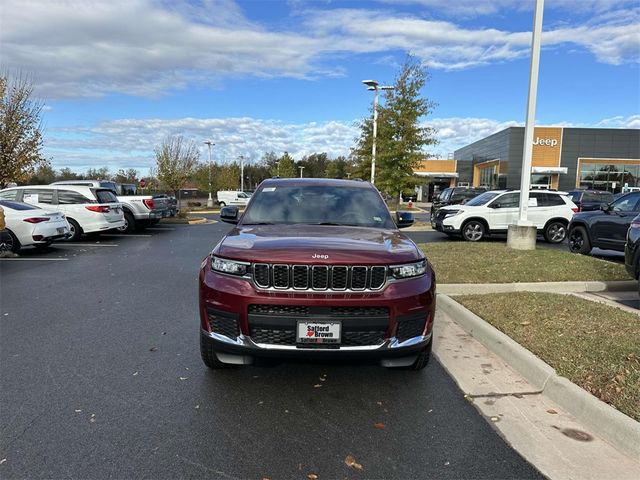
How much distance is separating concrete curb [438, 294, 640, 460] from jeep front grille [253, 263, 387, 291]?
1682 millimetres

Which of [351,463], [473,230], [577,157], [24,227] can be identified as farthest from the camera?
[577,157]

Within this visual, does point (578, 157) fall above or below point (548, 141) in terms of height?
below

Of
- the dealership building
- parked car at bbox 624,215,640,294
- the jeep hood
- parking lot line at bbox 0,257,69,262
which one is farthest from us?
the dealership building

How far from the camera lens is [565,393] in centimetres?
360

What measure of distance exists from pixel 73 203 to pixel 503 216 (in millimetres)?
13442

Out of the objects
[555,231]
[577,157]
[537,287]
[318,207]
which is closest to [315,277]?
[318,207]

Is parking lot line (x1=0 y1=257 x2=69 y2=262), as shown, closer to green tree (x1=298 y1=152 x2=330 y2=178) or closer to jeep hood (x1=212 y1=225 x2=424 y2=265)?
jeep hood (x1=212 y1=225 x2=424 y2=265)

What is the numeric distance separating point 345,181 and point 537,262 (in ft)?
16.6

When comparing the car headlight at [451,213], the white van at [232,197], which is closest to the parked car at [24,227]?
the car headlight at [451,213]

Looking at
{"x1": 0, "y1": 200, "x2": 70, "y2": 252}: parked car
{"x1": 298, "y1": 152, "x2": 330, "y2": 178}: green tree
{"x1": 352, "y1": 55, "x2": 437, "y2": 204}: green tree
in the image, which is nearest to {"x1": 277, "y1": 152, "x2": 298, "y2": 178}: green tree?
{"x1": 298, "y1": 152, "x2": 330, "y2": 178}: green tree

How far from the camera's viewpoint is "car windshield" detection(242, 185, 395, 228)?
4.82 meters

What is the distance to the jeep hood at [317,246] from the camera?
11.5 feet

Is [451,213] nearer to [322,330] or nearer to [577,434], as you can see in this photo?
[577,434]

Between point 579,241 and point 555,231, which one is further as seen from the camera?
point 555,231
